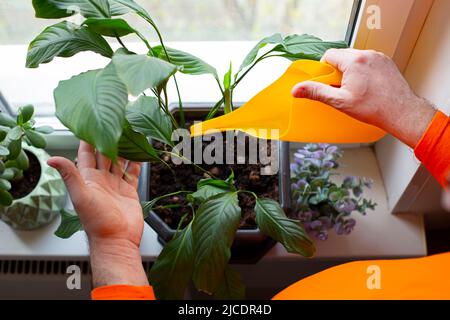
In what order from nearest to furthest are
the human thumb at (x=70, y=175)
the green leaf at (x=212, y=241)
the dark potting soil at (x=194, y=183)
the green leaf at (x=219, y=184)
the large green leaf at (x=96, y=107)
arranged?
1. the large green leaf at (x=96, y=107)
2. the human thumb at (x=70, y=175)
3. the green leaf at (x=212, y=241)
4. the green leaf at (x=219, y=184)
5. the dark potting soil at (x=194, y=183)

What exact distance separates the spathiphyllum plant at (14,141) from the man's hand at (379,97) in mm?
479

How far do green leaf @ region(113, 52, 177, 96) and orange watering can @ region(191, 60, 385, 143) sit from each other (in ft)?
0.52

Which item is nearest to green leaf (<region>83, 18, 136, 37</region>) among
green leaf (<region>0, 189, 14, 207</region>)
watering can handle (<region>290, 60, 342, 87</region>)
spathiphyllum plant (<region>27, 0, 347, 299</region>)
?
spathiphyllum plant (<region>27, 0, 347, 299</region>)

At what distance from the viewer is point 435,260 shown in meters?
0.77

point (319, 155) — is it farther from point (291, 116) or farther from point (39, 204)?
point (39, 204)

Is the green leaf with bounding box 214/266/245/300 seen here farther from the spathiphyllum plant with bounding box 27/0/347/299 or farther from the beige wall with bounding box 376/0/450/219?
the beige wall with bounding box 376/0/450/219

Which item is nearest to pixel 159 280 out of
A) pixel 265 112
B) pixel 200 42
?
pixel 265 112

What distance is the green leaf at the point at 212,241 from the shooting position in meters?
0.81

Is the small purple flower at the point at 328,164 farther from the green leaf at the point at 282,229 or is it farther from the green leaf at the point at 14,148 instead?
the green leaf at the point at 14,148

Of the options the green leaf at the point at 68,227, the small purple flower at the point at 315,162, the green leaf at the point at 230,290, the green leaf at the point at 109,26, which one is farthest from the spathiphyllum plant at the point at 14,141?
the small purple flower at the point at 315,162

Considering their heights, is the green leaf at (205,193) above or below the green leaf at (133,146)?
below

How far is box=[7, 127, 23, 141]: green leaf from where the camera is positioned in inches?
34.6

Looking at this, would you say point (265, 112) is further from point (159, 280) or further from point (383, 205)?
point (383, 205)

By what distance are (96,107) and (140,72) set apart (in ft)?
0.22
